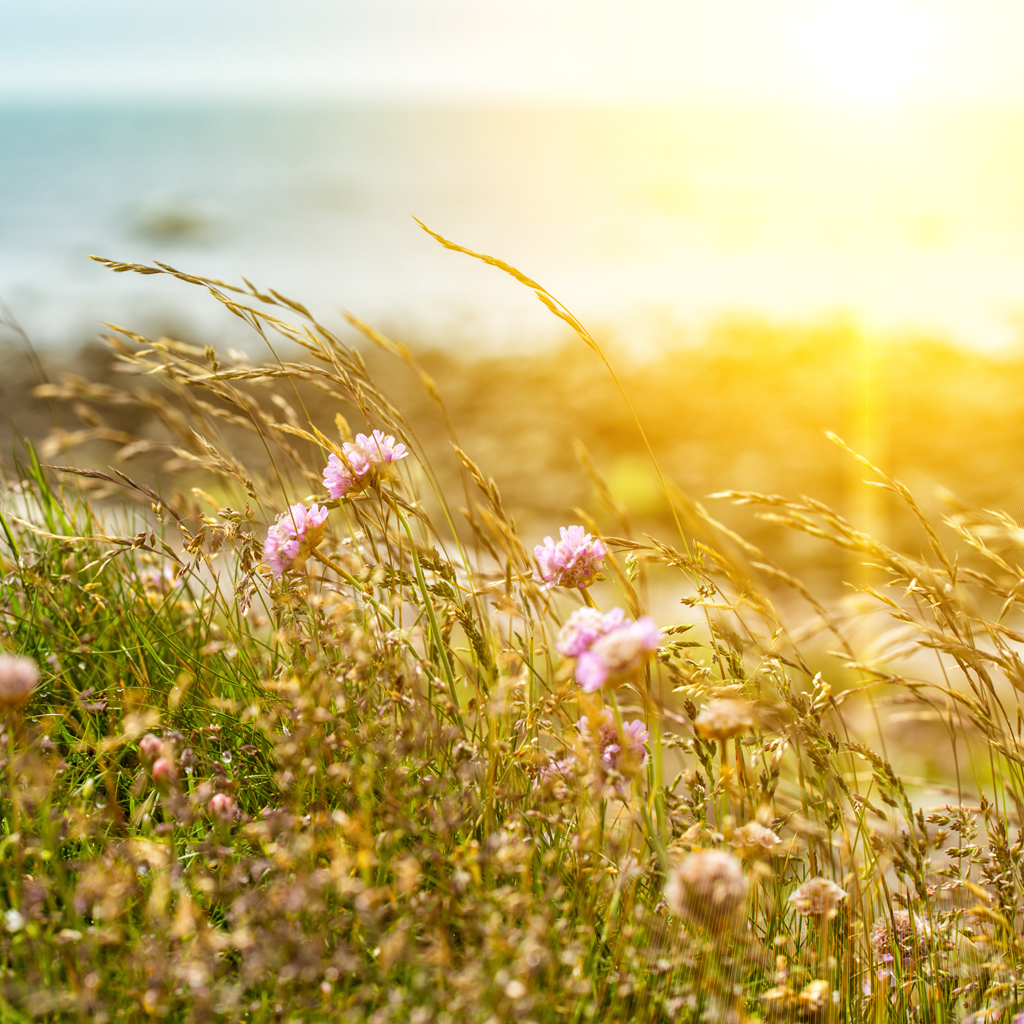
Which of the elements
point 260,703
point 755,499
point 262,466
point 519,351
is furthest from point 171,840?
point 519,351

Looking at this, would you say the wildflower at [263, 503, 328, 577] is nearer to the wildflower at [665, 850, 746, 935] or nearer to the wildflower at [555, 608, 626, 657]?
the wildflower at [555, 608, 626, 657]

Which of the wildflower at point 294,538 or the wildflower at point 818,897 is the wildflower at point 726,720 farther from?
the wildflower at point 294,538

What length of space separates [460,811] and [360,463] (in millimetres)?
626

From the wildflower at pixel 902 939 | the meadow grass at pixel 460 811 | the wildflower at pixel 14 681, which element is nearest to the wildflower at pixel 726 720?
the meadow grass at pixel 460 811

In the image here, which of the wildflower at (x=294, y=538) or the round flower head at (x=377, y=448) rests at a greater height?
the round flower head at (x=377, y=448)

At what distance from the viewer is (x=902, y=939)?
4.88ft

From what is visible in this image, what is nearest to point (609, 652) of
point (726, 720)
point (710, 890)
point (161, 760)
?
point (726, 720)

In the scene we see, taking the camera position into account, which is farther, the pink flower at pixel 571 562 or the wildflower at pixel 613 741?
the pink flower at pixel 571 562

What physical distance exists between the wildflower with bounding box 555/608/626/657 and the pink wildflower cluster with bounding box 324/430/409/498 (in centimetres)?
52

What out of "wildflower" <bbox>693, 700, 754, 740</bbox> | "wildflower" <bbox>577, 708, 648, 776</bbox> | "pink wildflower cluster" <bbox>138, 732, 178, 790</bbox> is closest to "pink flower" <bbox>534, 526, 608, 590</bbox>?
"wildflower" <bbox>577, 708, 648, 776</bbox>

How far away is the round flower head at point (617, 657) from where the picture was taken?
3.47 ft

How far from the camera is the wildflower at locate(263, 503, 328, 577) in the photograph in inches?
57.9

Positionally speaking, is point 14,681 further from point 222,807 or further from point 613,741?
point 613,741

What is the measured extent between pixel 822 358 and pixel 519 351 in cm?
310
